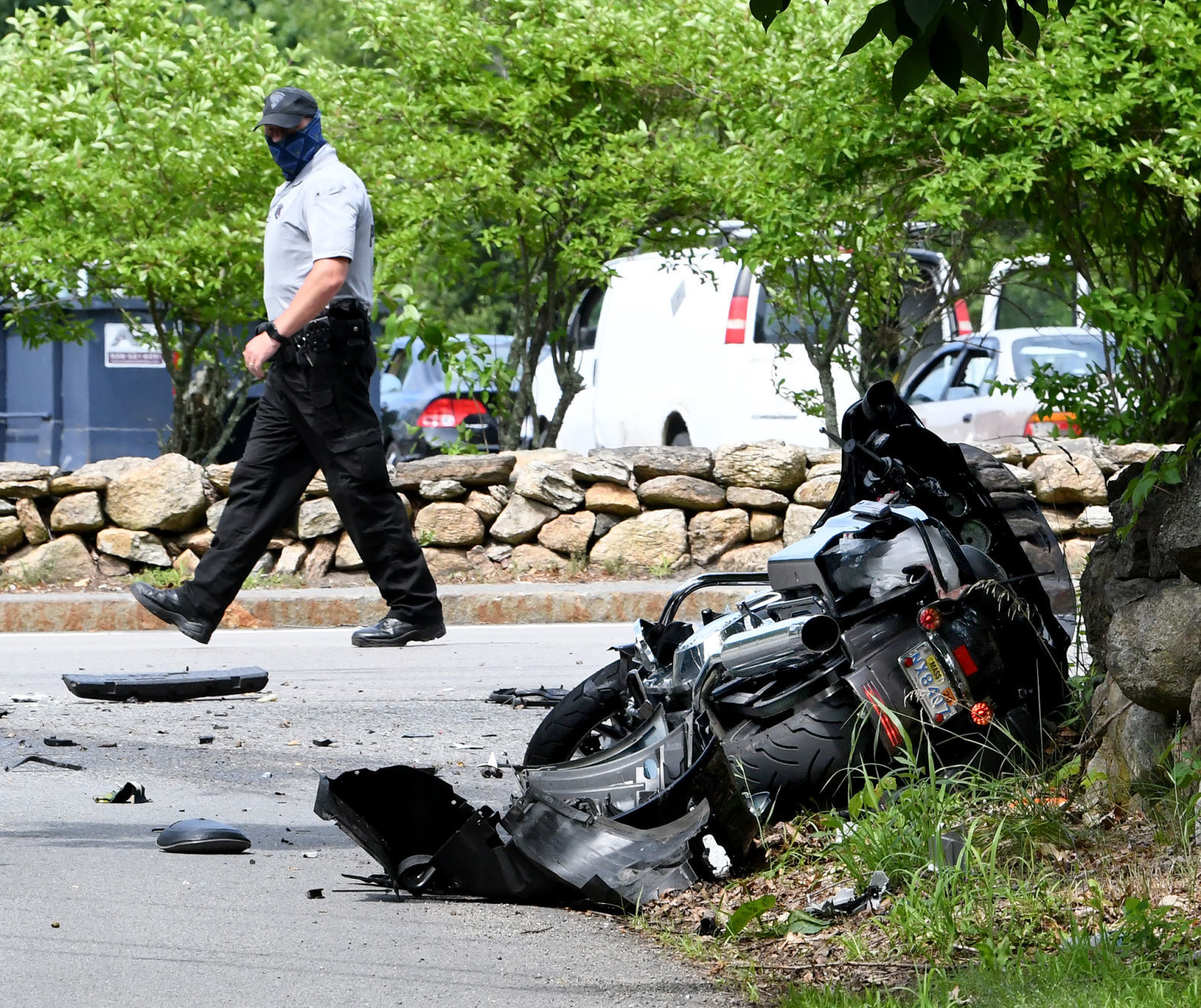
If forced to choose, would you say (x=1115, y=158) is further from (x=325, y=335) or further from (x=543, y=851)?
(x=543, y=851)

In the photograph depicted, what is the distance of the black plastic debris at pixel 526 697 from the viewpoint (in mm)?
6863

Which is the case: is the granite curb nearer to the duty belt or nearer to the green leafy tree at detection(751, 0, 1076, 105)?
the duty belt

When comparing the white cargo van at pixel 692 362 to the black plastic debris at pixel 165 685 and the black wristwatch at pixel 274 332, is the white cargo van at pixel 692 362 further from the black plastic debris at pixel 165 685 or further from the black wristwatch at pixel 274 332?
the black wristwatch at pixel 274 332

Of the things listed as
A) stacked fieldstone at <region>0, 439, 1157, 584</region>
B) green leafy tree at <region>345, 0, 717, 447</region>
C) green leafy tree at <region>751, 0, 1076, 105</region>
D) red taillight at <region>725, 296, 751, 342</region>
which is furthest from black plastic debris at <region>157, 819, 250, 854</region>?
red taillight at <region>725, 296, 751, 342</region>

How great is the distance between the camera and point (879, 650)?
4.27 meters

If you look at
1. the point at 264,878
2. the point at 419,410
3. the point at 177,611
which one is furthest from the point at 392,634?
the point at 419,410

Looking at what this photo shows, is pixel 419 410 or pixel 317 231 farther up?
pixel 317 231

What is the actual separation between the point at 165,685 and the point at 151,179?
17.6ft

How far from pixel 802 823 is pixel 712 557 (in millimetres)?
6807

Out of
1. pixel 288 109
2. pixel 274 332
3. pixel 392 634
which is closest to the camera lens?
pixel 274 332

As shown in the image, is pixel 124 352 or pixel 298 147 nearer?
pixel 298 147

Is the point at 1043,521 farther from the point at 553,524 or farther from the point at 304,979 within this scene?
the point at 553,524

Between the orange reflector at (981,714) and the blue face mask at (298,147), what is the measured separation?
3.60m

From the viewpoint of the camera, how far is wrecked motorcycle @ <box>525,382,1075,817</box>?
4254mm
